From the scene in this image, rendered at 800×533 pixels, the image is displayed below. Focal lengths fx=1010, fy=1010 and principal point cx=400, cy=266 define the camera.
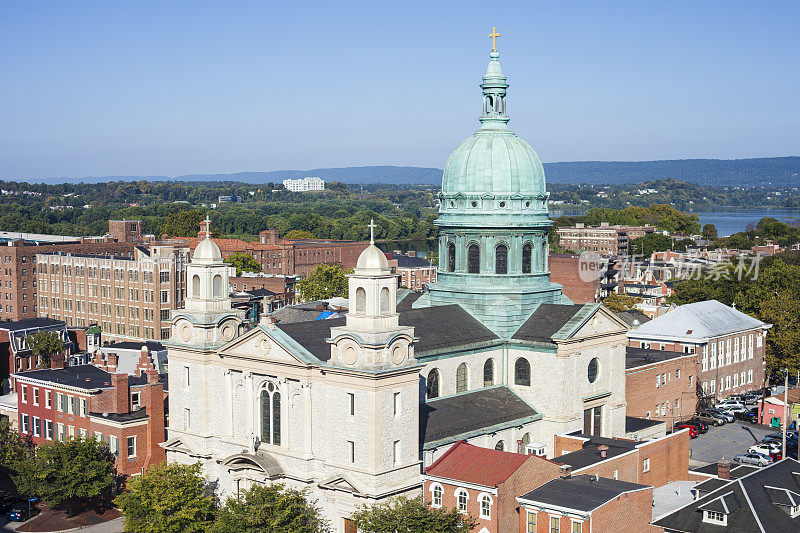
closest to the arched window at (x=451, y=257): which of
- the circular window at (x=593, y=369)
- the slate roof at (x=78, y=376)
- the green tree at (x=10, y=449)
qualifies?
the circular window at (x=593, y=369)

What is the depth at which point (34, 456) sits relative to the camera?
67625 mm

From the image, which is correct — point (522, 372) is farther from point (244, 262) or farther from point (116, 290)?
point (244, 262)

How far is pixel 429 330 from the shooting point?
6078 centimetres

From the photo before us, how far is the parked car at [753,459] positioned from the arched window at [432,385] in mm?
24531

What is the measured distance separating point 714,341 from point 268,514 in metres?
56.8

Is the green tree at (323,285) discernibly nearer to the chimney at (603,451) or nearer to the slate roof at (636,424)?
the slate roof at (636,424)

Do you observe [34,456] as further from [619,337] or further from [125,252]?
[125,252]

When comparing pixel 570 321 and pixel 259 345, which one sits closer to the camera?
pixel 259 345

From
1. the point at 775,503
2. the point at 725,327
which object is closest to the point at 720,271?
the point at 725,327

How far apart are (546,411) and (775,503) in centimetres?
1560

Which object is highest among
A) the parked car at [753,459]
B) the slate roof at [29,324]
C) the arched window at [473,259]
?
the arched window at [473,259]

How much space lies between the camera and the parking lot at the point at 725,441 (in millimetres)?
74312

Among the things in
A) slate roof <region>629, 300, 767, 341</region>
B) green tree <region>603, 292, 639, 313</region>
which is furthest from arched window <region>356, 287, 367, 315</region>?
green tree <region>603, 292, 639, 313</region>

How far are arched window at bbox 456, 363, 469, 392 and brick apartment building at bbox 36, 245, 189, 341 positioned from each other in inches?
2629
